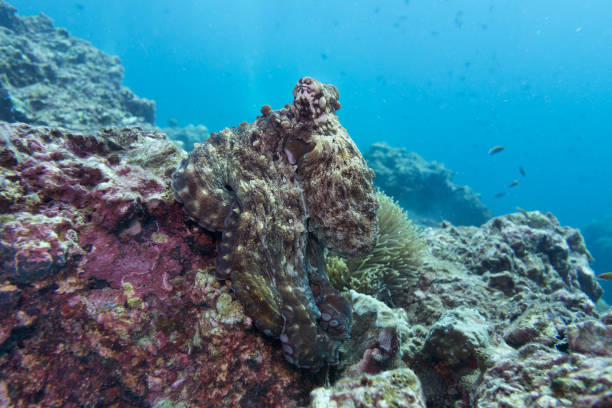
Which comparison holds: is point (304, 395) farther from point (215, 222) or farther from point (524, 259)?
point (524, 259)

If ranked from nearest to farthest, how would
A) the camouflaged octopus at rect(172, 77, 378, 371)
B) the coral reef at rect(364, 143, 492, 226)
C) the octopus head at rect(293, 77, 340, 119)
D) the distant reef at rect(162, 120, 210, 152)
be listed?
the camouflaged octopus at rect(172, 77, 378, 371) < the octopus head at rect(293, 77, 340, 119) < the coral reef at rect(364, 143, 492, 226) < the distant reef at rect(162, 120, 210, 152)

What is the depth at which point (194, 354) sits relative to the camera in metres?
1.94

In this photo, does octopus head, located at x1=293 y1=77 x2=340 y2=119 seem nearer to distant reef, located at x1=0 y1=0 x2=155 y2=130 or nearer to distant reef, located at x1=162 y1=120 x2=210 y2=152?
distant reef, located at x1=0 y1=0 x2=155 y2=130

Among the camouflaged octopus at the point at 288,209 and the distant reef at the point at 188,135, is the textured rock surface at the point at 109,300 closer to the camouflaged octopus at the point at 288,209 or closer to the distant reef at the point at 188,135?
the camouflaged octopus at the point at 288,209

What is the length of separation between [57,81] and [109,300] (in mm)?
14436

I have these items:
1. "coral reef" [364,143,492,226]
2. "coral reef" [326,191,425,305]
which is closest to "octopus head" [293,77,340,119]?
"coral reef" [326,191,425,305]

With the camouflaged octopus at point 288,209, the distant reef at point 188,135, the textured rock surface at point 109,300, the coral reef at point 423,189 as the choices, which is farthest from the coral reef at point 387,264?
the distant reef at point 188,135

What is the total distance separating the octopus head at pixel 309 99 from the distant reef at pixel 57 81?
1167 centimetres

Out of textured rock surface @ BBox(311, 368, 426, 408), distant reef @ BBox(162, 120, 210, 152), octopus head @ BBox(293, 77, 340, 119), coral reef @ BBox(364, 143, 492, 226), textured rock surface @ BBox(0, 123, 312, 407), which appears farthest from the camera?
distant reef @ BBox(162, 120, 210, 152)

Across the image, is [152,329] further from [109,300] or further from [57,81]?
[57,81]

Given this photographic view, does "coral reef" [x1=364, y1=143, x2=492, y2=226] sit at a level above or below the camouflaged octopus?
above

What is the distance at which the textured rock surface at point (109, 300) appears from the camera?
1657 millimetres

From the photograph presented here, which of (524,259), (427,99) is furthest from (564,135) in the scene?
(524,259)

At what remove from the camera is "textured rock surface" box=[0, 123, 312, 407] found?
1657 mm
